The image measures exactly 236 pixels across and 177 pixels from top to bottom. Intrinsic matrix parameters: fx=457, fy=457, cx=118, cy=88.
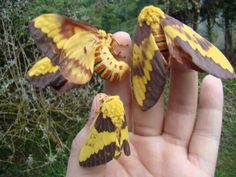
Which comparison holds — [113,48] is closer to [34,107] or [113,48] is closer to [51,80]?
[51,80]

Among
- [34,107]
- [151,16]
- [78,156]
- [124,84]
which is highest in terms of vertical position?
[151,16]

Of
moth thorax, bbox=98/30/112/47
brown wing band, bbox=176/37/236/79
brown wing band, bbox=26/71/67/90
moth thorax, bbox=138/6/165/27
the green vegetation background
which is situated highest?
moth thorax, bbox=138/6/165/27

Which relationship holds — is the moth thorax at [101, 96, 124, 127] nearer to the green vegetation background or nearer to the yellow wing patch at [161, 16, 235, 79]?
the yellow wing patch at [161, 16, 235, 79]

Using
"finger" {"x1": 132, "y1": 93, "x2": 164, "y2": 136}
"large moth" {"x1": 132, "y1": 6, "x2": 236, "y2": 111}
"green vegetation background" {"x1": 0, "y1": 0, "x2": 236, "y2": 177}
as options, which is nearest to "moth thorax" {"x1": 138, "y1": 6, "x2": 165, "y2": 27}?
"large moth" {"x1": 132, "y1": 6, "x2": 236, "y2": 111}

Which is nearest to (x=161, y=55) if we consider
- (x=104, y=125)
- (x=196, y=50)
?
(x=196, y=50)

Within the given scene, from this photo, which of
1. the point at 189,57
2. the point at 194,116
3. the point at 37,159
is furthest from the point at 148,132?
the point at 37,159

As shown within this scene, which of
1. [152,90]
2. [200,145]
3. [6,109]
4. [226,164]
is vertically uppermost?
[152,90]

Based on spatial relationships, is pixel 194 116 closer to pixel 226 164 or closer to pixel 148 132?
pixel 148 132
